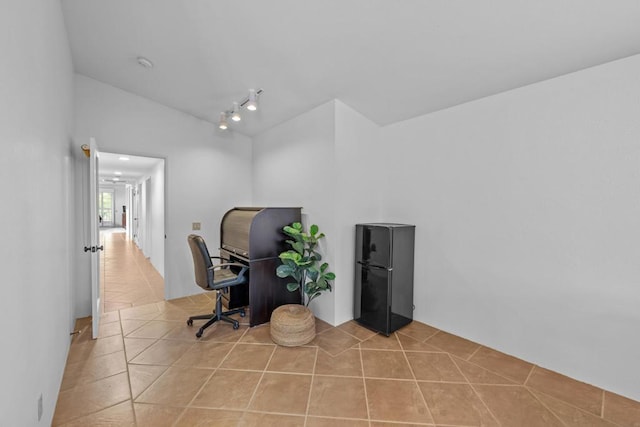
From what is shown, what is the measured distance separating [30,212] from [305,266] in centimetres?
213

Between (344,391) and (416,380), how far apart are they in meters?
0.60

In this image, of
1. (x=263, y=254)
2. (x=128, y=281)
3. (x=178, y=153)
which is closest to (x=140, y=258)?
(x=128, y=281)

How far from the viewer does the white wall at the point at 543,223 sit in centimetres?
187

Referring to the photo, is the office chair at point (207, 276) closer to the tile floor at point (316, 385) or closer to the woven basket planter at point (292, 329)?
the tile floor at point (316, 385)

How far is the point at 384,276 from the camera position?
273 centimetres

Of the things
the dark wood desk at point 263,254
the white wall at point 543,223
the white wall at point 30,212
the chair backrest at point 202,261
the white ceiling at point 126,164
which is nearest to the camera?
the white wall at point 30,212

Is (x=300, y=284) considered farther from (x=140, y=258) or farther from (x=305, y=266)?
(x=140, y=258)

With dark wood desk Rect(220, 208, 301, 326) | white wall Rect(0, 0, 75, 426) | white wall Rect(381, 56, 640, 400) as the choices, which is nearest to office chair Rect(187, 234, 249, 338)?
dark wood desk Rect(220, 208, 301, 326)

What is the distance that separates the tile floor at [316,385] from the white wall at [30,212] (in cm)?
40

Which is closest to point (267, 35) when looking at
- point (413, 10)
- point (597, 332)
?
point (413, 10)

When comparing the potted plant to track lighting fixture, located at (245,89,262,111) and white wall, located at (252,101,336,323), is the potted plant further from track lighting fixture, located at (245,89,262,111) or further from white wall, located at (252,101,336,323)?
track lighting fixture, located at (245,89,262,111)

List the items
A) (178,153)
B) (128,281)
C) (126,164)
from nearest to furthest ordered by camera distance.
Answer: (178,153), (128,281), (126,164)

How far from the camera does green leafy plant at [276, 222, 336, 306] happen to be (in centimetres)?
278

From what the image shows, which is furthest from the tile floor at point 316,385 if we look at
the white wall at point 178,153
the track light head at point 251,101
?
the track light head at point 251,101
